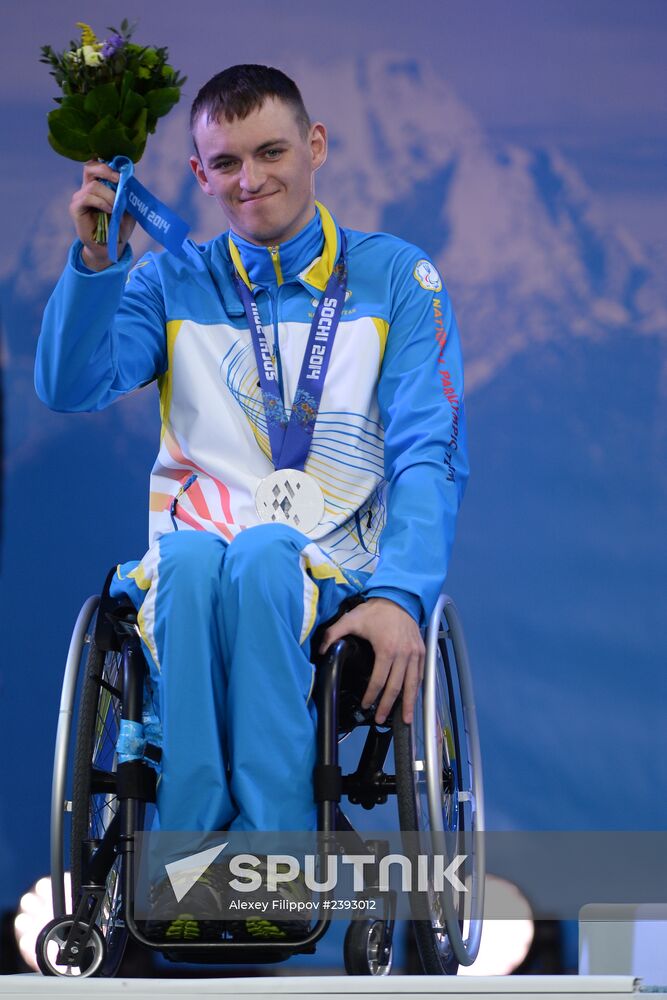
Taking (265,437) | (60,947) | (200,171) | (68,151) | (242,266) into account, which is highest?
(200,171)

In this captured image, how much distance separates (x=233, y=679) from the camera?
183 cm

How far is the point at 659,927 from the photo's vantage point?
2.30 m

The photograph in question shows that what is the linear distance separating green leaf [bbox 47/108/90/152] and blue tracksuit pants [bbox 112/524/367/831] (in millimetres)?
610

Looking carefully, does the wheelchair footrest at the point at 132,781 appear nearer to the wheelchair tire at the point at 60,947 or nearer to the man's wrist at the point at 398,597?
the wheelchair tire at the point at 60,947

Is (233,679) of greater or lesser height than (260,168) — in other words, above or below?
below

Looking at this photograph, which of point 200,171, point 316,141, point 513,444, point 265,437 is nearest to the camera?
point 265,437

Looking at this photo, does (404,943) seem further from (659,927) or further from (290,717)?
(290,717)

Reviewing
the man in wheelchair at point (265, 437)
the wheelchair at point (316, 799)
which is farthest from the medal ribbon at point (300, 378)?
the wheelchair at point (316, 799)

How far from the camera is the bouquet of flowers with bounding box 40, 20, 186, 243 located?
77.2 inches

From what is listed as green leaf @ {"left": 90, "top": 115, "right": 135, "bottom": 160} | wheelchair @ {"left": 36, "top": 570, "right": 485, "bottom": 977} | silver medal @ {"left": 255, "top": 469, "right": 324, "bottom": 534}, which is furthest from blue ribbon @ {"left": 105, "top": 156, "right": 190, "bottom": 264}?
wheelchair @ {"left": 36, "top": 570, "right": 485, "bottom": 977}

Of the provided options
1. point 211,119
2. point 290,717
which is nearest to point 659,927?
point 290,717

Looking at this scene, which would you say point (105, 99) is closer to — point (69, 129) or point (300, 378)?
point (69, 129)

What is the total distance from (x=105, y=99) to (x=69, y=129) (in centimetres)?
7

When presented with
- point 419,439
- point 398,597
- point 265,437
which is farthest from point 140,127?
point 398,597
